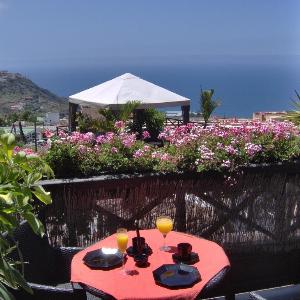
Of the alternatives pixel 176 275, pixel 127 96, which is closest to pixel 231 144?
pixel 176 275

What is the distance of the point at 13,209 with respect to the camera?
4.61 feet

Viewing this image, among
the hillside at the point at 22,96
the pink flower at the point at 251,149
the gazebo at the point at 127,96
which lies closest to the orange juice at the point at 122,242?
the pink flower at the point at 251,149

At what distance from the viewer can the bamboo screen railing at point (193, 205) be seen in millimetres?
3432

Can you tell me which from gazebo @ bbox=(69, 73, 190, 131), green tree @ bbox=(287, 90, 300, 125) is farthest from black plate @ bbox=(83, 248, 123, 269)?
gazebo @ bbox=(69, 73, 190, 131)

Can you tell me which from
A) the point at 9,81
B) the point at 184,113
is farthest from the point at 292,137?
the point at 9,81

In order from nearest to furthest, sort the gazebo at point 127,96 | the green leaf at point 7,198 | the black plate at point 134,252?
1. the green leaf at point 7,198
2. the black plate at point 134,252
3. the gazebo at point 127,96

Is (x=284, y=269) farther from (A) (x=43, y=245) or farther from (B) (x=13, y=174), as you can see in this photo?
(B) (x=13, y=174)

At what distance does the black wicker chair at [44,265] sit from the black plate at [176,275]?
398 millimetres

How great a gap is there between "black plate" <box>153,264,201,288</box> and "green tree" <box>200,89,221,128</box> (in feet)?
39.7

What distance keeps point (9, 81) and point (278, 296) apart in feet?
206

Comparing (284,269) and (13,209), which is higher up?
(13,209)

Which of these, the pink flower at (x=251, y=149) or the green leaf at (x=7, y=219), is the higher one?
the green leaf at (x=7, y=219)

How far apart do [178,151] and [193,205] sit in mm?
437

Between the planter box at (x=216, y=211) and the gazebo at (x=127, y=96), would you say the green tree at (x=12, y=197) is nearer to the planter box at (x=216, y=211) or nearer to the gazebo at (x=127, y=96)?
the planter box at (x=216, y=211)
